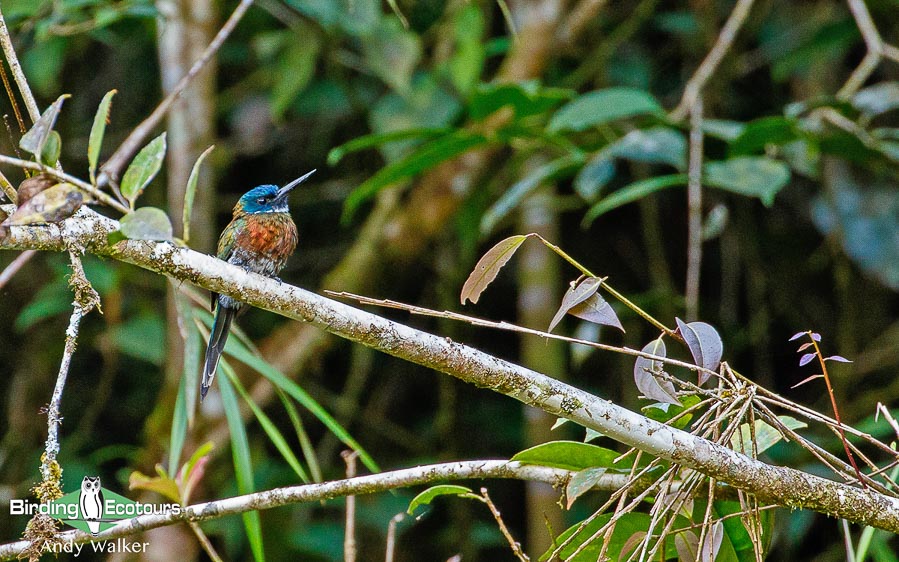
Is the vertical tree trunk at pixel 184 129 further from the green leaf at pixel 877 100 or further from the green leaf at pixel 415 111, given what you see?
the green leaf at pixel 877 100

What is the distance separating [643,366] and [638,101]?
146 centimetres

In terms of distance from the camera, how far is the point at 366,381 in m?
3.76

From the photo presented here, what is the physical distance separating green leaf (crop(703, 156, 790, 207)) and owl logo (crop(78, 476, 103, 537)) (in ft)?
5.50

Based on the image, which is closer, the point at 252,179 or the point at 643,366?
the point at 643,366

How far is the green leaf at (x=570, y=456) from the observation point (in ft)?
4.09

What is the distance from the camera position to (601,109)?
8.27 feet

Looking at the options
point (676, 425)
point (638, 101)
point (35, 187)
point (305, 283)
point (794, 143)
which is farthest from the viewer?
point (305, 283)

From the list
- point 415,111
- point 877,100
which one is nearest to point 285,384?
point 415,111

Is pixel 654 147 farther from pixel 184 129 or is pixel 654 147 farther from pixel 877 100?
pixel 184 129

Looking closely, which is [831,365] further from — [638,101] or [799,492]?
[799,492]

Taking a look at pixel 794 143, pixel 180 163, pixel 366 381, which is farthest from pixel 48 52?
pixel 794 143

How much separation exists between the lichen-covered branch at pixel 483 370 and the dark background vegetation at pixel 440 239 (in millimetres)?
1607

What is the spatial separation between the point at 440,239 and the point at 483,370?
2.25 metres
